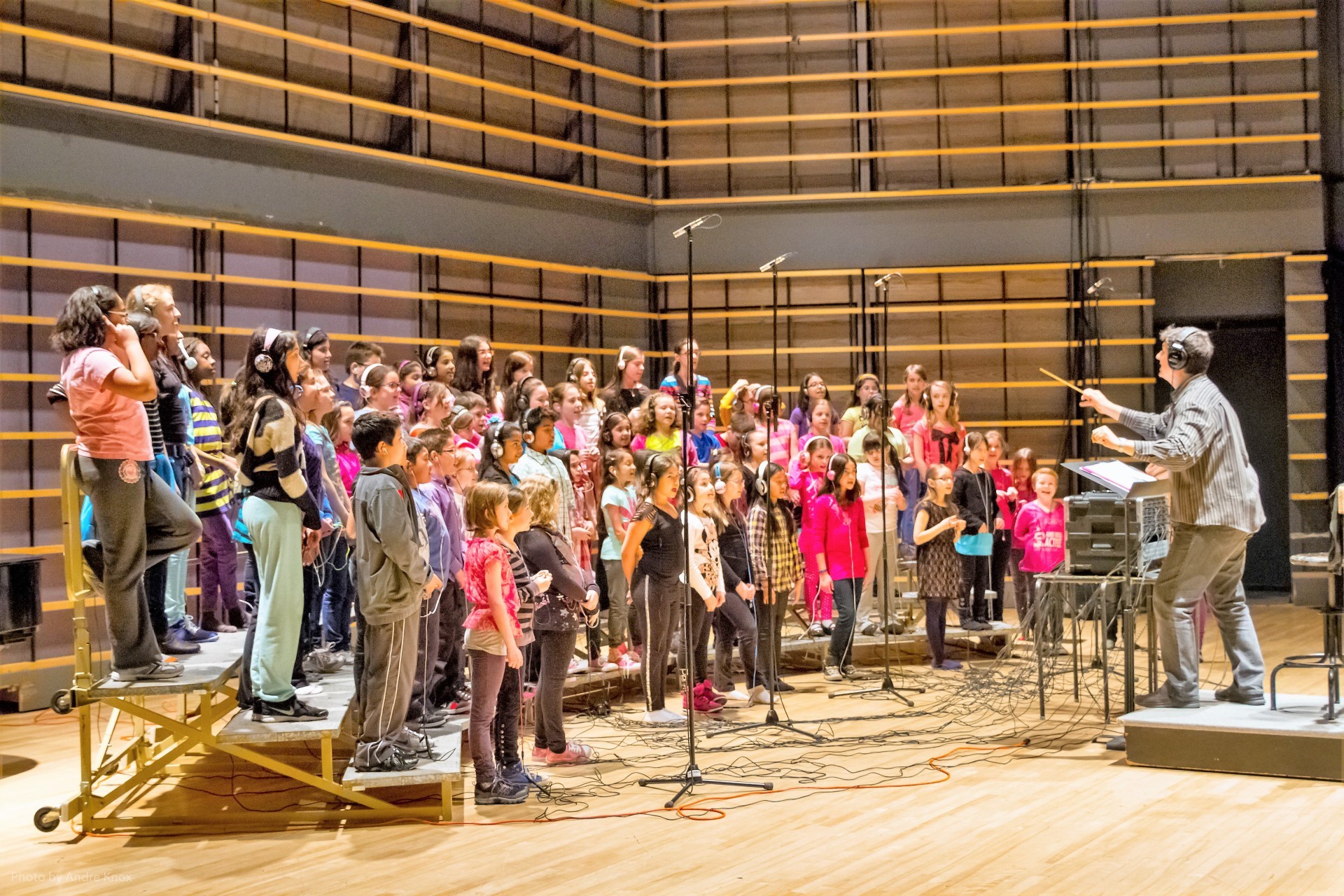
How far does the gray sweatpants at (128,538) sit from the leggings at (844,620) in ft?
11.6

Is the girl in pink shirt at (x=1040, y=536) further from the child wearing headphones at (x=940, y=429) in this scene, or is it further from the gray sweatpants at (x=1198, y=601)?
the gray sweatpants at (x=1198, y=601)

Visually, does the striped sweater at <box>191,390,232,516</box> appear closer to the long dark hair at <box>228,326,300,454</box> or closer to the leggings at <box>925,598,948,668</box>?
the long dark hair at <box>228,326,300,454</box>

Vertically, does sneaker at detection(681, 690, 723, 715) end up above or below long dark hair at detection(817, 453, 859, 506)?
below

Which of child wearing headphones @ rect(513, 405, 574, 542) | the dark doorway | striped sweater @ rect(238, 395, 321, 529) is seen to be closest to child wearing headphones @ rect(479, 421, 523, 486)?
child wearing headphones @ rect(513, 405, 574, 542)

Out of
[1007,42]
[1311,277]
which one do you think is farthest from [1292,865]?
[1007,42]

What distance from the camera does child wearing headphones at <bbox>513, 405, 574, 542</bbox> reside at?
210 inches

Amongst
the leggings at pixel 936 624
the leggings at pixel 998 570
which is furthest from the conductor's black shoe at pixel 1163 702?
the leggings at pixel 998 570

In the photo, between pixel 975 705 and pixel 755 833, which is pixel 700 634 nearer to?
pixel 975 705

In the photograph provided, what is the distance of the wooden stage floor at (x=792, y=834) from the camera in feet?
11.4

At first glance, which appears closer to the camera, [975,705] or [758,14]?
[975,705]

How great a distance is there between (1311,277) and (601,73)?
5.61m

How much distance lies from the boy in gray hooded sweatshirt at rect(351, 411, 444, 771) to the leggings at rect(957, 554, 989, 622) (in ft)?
12.7

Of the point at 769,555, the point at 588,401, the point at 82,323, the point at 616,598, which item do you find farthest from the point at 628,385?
the point at 82,323

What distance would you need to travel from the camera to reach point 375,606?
405cm
